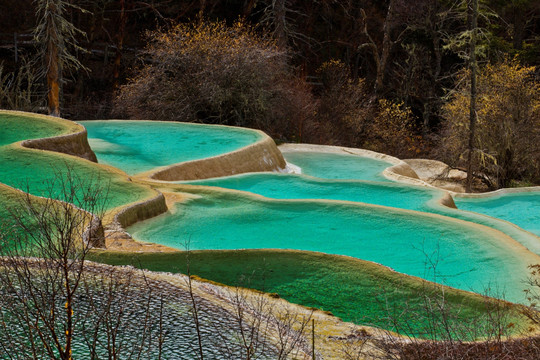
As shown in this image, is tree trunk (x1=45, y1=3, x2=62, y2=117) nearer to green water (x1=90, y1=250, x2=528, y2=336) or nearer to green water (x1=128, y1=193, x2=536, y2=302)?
green water (x1=128, y1=193, x2=536, y2=302)

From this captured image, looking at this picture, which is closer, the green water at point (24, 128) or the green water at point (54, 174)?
the green water at point (54, 174)

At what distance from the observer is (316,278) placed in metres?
6.38

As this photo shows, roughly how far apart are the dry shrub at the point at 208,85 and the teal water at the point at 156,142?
286 cm

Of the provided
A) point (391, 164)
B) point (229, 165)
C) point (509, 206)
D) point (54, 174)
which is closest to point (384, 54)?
point (391, 164)

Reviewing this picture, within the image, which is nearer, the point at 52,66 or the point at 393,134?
the point at 52,66

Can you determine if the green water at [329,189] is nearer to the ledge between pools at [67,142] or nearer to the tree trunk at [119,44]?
the ledge between pools at [67,142]

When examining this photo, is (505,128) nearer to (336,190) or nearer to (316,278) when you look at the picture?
(336,190)

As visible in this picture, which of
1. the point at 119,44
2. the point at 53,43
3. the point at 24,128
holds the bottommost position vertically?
the point at 24,128

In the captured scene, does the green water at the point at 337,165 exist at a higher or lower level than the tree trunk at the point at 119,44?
lower

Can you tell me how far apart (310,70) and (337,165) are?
1344 centimetres

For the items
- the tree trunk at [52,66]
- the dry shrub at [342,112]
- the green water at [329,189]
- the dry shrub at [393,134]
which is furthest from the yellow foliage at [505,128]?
the tree trunk at [52,66]

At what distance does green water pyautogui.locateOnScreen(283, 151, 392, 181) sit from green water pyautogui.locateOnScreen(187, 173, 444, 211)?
2.32m

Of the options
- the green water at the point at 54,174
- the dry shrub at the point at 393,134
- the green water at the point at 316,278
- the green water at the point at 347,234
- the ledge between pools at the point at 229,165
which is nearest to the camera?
the green water at the point at 316,278

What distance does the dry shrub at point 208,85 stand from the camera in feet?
61.7
